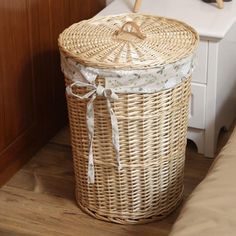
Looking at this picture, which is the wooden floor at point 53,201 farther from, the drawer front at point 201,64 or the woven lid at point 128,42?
the woven lid at point 128,42

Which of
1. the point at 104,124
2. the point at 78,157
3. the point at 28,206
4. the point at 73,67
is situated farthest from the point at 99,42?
the point at 28,206

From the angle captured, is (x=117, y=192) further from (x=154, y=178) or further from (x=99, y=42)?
(x=99, y=42)

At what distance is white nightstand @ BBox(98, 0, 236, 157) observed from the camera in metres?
2.17

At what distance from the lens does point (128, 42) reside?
1841 mm

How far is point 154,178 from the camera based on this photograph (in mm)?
1939

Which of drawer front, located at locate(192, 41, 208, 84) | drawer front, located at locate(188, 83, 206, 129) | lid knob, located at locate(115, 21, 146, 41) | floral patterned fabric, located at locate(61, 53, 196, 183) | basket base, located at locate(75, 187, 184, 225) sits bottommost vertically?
basket base, located at locate(75, 187, 184, 225)

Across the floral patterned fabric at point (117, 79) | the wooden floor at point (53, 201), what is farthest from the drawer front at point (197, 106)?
the floral patterned fabric at point (117, 79)

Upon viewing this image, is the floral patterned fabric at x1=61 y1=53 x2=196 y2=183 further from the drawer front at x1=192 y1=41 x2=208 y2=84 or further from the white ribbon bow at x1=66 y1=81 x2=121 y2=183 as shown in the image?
the drawer front at x1=192 y1=41 x2=208 y2=84

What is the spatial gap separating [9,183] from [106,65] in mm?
720

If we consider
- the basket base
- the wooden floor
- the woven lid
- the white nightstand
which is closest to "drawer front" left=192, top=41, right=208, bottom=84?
the white nightstand

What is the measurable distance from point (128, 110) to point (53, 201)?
1.71 ft

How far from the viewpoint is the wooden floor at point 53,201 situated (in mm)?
1981

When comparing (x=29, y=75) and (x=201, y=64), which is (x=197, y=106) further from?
(x=29, y=75)

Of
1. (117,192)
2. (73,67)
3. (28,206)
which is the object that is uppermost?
(73,67)
